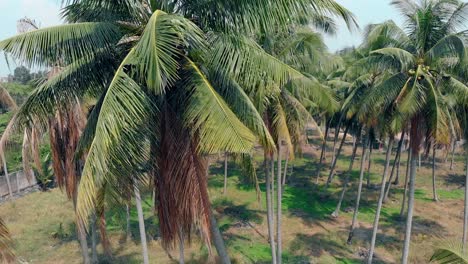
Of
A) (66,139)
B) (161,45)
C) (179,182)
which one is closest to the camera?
(161,45)

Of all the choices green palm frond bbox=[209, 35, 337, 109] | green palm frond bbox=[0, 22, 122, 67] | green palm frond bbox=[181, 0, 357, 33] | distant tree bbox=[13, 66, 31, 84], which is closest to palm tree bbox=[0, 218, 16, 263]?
distant tree bbox=[13, 66, 31, 84]

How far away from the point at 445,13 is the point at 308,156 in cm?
2972

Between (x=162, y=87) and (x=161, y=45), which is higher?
(x=161, y=45)

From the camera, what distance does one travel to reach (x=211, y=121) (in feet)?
19.2

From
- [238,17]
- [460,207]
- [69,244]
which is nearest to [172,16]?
[238,17]

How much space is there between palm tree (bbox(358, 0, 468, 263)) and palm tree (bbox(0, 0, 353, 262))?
7473mm

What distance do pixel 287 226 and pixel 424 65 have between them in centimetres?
1364

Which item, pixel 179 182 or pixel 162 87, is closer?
pixel 162 87

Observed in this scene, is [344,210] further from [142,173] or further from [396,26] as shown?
[142,173]

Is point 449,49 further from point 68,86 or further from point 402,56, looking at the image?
point 68,86

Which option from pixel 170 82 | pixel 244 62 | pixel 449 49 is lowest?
pixel 170 82

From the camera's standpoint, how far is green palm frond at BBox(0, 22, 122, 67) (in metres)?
6.12

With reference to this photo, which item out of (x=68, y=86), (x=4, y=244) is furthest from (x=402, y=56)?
(x=4, y=244)

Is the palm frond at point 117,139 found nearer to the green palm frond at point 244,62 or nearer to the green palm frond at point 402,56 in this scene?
the green palm frond at point 244,62
